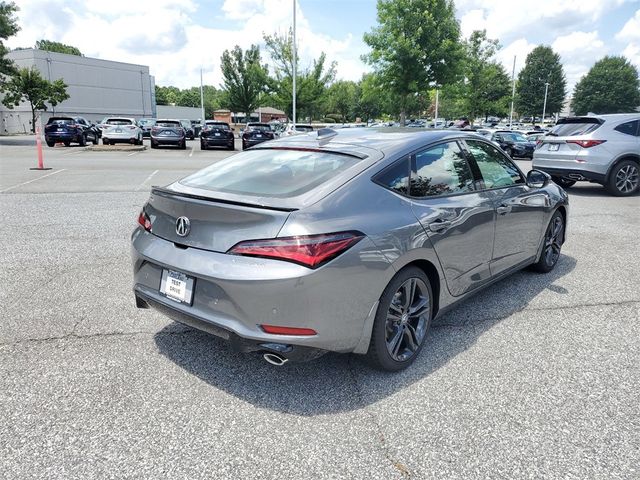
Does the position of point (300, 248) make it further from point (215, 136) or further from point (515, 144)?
point (215, 136)

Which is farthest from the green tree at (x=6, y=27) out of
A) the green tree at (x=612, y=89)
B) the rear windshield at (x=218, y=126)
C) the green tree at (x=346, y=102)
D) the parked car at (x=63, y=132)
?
the green tree at (x=612, y=89)

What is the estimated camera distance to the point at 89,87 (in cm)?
6241

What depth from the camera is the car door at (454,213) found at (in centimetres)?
340

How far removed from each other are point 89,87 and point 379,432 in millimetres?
69284

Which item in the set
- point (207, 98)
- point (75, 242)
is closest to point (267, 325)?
point (75, 242)

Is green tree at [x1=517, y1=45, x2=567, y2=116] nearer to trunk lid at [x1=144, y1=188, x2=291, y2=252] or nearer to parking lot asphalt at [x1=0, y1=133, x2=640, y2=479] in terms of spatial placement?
parking lot asphalt at [x1=0, y1=133, x2=640, y2=479]

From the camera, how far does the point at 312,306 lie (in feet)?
8.72

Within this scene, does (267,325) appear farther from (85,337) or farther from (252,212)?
(85,337)

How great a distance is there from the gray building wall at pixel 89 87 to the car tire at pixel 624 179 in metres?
57.8

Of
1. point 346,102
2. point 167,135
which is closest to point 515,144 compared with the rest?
point 167,135

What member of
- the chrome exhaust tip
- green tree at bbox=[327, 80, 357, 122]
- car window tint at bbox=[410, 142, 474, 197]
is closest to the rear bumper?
car window tint at bbox=[410, 142, 474, 197]

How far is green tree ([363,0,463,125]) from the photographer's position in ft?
93.1

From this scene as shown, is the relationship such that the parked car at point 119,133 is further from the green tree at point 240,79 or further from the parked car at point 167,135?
the green tree at point 240,79

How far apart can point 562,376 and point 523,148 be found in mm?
23028
